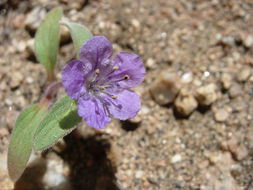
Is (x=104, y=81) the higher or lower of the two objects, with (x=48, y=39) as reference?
lower

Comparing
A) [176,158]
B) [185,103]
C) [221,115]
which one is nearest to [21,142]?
[176,158]

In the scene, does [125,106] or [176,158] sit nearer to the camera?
[125,106]

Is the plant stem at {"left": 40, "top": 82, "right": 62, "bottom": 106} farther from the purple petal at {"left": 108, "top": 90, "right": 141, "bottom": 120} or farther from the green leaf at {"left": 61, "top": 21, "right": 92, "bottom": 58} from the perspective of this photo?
the purple petal at {"left": 108, "top": 90, "right": 141, "bottom": 120}

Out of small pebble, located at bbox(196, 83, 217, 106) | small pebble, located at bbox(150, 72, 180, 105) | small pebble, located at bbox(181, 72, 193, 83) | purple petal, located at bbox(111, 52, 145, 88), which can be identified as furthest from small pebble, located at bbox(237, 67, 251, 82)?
purple petal, located at bbox(111, 52, 145, 88)

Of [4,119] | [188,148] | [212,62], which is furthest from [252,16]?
[4,119]

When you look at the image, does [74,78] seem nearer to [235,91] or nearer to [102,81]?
[102,81]
